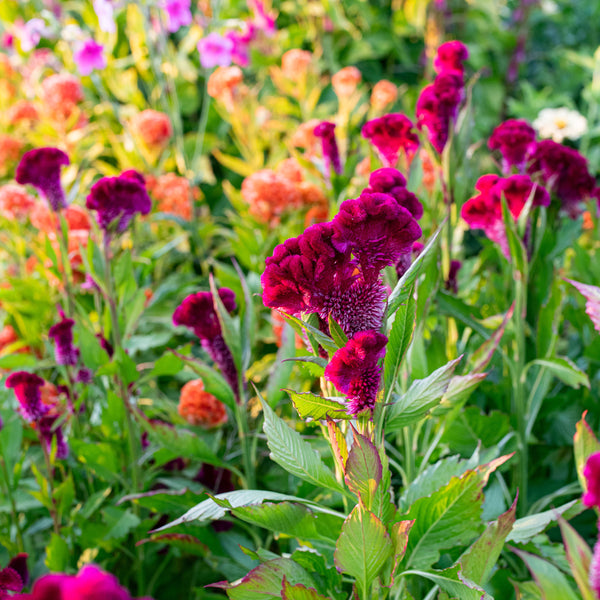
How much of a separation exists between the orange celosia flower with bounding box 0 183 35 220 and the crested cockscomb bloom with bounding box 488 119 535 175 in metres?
1.41

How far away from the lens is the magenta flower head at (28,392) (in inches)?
38.8

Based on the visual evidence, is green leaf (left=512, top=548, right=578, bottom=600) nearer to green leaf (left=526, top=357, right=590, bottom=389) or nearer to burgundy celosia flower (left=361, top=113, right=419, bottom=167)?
green leaf (left=526, top=357, right=590, bottom=389)

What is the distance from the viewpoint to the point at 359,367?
579mm

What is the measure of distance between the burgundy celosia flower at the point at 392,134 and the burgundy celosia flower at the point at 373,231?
55 centimetres

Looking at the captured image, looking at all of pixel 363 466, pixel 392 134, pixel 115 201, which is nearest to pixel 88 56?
pixel 115 201

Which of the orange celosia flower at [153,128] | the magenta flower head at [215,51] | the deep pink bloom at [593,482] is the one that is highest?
the magenta flower head at [215,51]

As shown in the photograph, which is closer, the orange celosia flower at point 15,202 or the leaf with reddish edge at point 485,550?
the leaf with reddish edge at point 485,550

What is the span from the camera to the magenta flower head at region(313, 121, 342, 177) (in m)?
1.27

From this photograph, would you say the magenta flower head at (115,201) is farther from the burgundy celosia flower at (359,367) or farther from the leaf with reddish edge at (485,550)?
the leaf with reddish edge at (485,550)

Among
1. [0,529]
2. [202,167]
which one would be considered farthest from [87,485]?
[202,167]

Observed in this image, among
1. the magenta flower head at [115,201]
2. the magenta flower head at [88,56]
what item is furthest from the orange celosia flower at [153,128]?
the magenta flower head at [115,201]

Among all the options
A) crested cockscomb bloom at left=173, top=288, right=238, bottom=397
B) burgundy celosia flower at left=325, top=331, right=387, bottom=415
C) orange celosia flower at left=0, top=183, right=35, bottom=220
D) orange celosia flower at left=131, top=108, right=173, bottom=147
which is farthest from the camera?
orange celosia flower at left=131, top=108, right=173, bottom=147

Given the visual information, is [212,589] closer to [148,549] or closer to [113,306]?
[148,549]

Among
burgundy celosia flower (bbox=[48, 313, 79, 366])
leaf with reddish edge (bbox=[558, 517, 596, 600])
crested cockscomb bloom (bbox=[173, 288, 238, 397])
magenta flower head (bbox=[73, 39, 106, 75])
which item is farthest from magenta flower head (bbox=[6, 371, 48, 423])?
magenta flower head (bbox=[73, 39, 106, 75])
